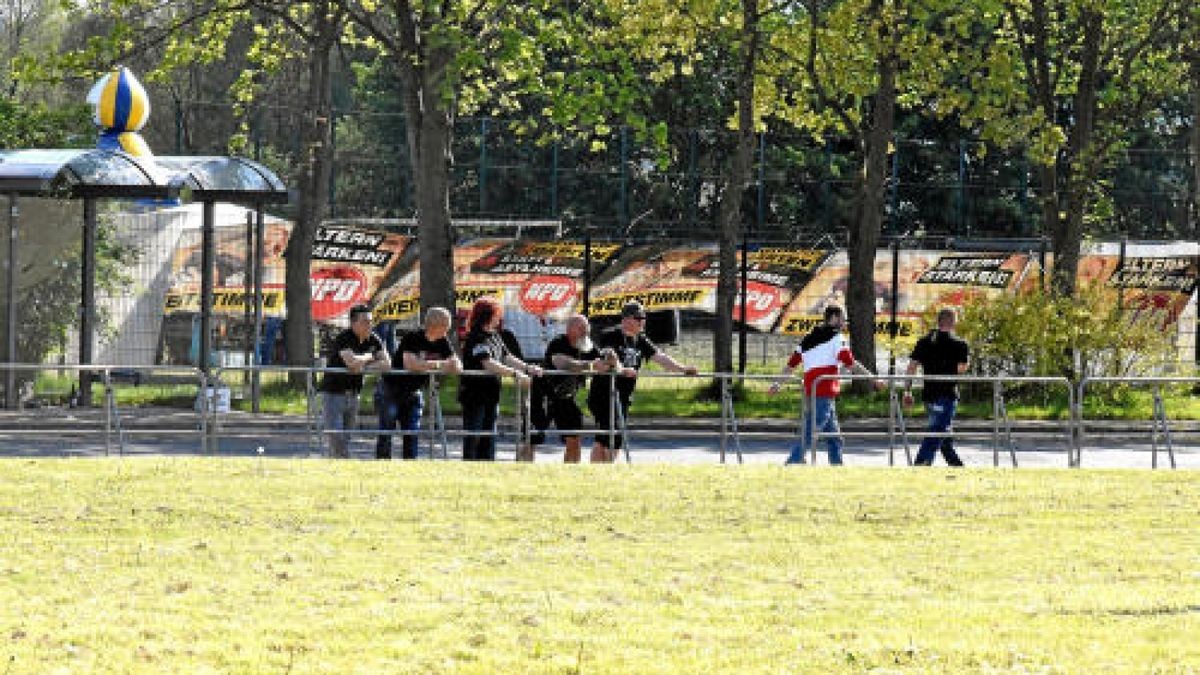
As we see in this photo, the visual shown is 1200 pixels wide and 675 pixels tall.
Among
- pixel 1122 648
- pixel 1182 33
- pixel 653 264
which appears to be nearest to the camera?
pixel 1122 648

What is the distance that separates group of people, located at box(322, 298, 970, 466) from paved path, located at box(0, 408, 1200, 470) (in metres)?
0.63

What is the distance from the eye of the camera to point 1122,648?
34.5 feet

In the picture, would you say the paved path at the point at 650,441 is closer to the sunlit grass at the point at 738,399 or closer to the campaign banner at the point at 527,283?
the sunlit grass at the point at 738,399

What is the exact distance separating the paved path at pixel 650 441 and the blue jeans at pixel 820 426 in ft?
2.25

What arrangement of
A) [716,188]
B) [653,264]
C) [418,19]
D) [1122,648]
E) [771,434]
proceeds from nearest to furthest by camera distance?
[1122,648] < [771,434] < [418,19] < [653,264] < [716,188]

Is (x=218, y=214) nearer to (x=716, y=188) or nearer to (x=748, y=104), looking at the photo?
(x=748, y=104)

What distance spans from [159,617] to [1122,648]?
13.9ft

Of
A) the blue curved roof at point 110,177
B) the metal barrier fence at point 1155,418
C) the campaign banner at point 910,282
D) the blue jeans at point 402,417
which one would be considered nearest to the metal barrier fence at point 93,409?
the blue jeans at point 402,417

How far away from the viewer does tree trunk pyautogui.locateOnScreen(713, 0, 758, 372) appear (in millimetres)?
34688

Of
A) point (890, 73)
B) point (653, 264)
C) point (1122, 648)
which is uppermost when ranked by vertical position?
point (890, 73)

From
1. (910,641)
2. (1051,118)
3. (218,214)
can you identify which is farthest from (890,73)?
(910,641)

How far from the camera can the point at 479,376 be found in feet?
68.2

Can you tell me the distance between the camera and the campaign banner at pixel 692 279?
1516 inches

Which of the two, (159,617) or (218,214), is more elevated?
(218,214)
